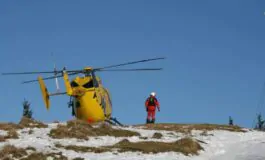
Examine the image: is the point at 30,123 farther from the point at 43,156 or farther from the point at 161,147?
the point at 43,156

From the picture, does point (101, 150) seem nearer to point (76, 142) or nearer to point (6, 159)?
point (76, 142)

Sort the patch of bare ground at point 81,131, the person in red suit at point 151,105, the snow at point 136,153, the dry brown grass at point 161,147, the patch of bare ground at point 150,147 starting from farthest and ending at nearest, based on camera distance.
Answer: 1. the person in red suit at point 151,105
2. the patch of bare ground at point 81,131
3. the dry brown grass at point 161,147
4. the patch of bare ground at point 150,147
5. the snow at point 136,153

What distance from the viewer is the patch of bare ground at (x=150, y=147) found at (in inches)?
770

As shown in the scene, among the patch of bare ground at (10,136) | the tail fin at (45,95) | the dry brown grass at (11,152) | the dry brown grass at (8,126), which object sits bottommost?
the dry brown grass at (11,152)

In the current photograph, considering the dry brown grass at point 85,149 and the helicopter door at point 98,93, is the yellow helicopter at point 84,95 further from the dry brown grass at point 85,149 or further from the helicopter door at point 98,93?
the dry brown grass at point 85,149

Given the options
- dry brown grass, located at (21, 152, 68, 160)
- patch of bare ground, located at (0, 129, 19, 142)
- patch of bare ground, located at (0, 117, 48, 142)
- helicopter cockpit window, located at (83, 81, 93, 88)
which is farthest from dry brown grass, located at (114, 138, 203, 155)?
helicopter cockpit window, located at (83, 81, 93, 88)

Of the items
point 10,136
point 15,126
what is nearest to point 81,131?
point 15,126

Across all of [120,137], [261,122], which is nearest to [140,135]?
[120,137]

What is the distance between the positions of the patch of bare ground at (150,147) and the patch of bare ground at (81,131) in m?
2.36

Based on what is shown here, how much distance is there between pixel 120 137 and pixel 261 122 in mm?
50117

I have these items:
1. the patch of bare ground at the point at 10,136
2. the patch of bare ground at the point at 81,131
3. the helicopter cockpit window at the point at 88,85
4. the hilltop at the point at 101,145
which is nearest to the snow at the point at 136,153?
the hilltop at the point at 101,145

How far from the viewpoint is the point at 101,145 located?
21.2m

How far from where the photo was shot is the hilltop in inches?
720

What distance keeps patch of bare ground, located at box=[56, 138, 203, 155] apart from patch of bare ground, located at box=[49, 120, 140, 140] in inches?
93.0
